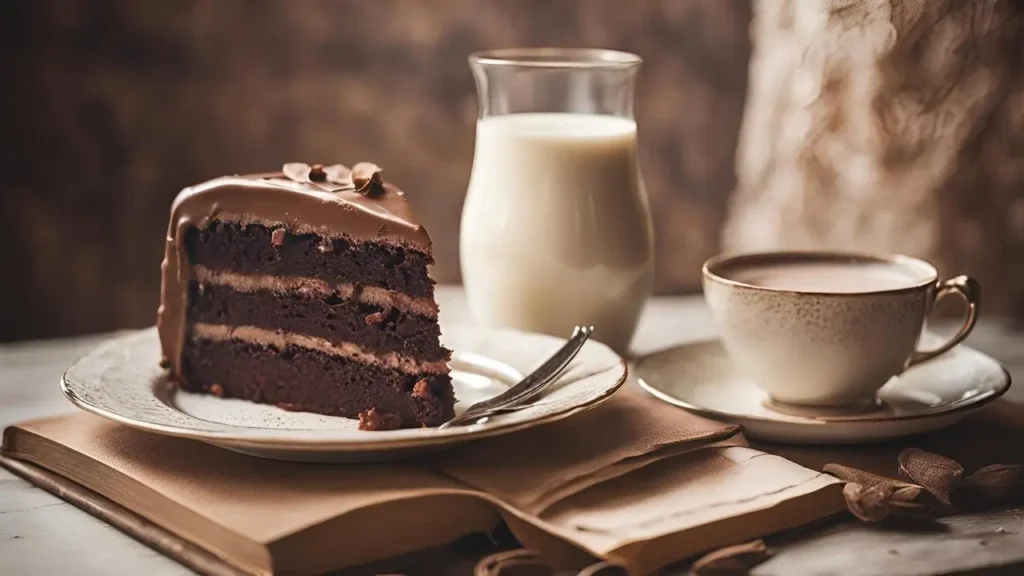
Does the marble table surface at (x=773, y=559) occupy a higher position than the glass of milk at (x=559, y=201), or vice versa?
the glass of milk at (x=559, y=201)

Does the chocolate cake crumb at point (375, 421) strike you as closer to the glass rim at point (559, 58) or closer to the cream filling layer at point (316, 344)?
the cream filling layer at point (316, 344)

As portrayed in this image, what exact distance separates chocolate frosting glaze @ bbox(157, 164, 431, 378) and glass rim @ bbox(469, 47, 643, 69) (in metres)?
0.33

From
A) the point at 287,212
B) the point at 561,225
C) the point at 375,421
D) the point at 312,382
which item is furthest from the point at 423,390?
the point at 561,225

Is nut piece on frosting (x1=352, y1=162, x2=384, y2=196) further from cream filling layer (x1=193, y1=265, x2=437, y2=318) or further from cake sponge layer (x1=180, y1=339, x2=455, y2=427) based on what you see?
cake sponge layer (x1=180, y1=339, x2=455, y2=427)

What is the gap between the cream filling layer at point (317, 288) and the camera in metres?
1.55

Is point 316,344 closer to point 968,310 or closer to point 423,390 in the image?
point 423,390

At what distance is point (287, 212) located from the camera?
1625mm

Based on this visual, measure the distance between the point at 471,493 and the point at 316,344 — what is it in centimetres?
55

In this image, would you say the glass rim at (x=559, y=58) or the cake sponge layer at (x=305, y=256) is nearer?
the cake sponge layer at (x=305, y=256)

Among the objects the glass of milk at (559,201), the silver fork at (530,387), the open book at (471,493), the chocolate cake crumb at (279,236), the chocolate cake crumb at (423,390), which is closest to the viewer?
the open book at (471,493)

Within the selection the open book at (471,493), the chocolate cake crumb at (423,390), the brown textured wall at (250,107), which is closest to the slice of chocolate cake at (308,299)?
the chocolate cake crumb at (423,390)

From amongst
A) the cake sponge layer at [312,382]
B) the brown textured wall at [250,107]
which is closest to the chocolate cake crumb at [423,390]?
the cake sponge layer at [312,382]

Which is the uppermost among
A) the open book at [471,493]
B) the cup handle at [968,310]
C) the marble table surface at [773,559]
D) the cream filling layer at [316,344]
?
the cup handle at [968,310]

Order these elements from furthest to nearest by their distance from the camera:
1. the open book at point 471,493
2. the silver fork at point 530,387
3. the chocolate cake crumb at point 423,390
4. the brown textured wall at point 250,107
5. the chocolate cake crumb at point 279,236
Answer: the brown textured wall at point 250,107, the chocolate cake crumb at point 279,236, the chocolate cake crumb at point 423,390, the silver fork at point 530,387, the open book at point 471,493
